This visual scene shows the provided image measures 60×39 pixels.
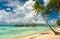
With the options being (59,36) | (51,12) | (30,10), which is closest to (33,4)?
(30,10)

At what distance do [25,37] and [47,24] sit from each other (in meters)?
0.29

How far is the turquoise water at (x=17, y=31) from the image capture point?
149 centimetres

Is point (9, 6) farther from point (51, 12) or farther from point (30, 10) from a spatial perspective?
point (51, 12)

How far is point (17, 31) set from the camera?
1.50 meters

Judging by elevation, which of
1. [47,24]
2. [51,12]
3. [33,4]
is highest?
[33,4]

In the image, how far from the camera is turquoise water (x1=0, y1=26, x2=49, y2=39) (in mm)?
1485

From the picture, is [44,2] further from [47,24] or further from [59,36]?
[59,36]

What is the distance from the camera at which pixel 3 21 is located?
1.50 metres

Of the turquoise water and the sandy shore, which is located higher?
the turquoise water

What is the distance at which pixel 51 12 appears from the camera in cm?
152

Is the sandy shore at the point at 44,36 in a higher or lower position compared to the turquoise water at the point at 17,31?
lower

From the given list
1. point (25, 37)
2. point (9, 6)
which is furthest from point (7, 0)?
point (25, 37)

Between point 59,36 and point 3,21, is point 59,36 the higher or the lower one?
the lower one

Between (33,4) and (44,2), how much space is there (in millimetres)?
127
